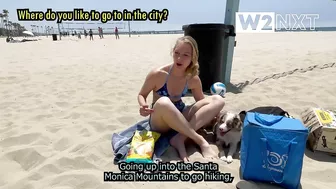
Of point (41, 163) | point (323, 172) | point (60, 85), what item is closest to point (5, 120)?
point (41, 163)

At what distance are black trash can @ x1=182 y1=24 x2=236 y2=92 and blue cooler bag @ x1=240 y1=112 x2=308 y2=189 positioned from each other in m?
2.38

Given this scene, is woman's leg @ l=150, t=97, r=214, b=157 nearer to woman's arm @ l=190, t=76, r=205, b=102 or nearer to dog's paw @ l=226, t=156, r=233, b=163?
dog's paw @ l=226, t=156, r=233, b=163

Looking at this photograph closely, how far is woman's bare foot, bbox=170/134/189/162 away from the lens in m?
2.28

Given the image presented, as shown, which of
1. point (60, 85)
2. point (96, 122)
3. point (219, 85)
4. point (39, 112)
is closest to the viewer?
point (96, 122)

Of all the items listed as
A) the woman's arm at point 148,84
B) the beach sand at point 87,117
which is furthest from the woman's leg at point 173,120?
the woman's arm at point 148,84

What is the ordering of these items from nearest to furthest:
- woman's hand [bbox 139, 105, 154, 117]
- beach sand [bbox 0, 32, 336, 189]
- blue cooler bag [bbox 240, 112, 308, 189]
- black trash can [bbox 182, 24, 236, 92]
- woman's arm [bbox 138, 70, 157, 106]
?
blue cooler bag [bbox 240, 112, 308, 189], beach sand [bbox 0, 32, 336, 189], woman's hand [bbox 139, 105, 154, 117], woman's arm [bbox 138, 70, 157, 106], black trash can [bbox 182, 24, 236, 92]

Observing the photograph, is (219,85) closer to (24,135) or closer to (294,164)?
(294,164)

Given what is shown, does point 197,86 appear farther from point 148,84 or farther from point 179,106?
point 148,84

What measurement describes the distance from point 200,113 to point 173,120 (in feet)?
1.06

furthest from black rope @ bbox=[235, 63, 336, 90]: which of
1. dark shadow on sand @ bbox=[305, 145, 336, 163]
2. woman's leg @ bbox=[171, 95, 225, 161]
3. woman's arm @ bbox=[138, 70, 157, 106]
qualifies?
woman's arm @ bbox=[138, 70, 157, 106]

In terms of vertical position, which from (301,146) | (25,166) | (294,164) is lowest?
(25,166)

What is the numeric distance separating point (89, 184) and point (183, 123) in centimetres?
91

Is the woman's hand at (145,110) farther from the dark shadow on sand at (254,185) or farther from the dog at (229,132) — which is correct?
→ the dark shadow on sand at (254,185)

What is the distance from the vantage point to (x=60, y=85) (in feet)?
16.2
